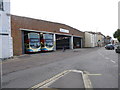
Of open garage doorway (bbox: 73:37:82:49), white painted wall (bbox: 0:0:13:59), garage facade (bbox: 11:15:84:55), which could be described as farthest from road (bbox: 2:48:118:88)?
open garage doorway (bbox: 73:37:82:49)

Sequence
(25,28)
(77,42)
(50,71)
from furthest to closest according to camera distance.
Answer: (77,42), (25,28), (50,71)

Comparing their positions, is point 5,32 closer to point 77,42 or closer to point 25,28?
point 25,28

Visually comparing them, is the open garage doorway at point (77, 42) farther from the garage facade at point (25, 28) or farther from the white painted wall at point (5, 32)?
the white painted wall at point (5, 32)

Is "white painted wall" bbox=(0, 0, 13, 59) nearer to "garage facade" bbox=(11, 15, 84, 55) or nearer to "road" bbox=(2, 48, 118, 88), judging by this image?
"garage facade" bbox=(11, 15, 84, 55)

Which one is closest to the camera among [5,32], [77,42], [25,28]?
[5,32]

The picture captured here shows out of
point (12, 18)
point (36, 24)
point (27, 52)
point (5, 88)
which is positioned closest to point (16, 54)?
point (27, 52)

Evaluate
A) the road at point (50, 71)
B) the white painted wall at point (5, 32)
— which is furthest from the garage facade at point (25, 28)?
the road at point (50, 71)

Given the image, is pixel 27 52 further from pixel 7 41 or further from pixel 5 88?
pixel 5 88

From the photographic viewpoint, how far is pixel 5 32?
15.8 m

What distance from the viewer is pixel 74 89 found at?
4441mm

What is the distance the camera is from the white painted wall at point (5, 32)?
14969 mm

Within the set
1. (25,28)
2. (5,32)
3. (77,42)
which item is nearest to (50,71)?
(5,32)

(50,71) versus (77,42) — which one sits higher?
(77,42)

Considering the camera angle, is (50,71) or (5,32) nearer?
(50,71)
